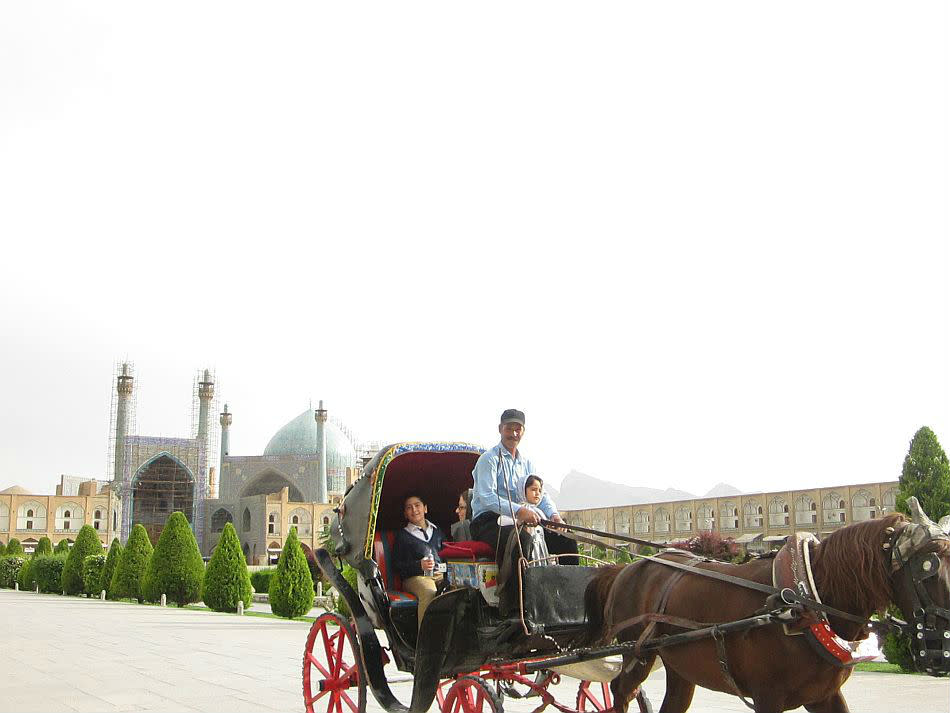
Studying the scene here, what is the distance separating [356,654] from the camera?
5.21m

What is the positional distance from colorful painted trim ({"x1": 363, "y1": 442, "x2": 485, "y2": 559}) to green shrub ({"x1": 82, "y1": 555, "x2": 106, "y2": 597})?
1042 inches

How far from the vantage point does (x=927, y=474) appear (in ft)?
34.0

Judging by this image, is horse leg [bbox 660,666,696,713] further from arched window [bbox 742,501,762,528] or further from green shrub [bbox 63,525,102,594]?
green shrub [bbox 63,525,102,594]

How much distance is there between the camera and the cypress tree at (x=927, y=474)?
404 inches

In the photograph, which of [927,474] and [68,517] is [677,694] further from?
[68,517]

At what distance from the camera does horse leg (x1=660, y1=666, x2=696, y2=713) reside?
4141 mm

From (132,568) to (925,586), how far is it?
87.7 ft

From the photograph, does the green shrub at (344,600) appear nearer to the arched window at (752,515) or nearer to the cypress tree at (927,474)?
the cypress tree at (927,474)

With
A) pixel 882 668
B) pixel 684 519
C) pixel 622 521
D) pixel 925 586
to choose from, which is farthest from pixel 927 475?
pixel 622 521

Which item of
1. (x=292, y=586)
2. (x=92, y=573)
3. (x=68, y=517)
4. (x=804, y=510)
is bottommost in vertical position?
(x=92, y=573)

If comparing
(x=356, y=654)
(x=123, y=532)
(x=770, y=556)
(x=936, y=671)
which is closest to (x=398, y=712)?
(x=356, y=654)

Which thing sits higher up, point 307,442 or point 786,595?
point 307,442

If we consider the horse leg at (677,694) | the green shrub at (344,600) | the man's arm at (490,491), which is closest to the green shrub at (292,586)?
the green shrub at (344,600)

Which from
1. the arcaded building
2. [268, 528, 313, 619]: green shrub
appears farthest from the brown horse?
the arcaded building
